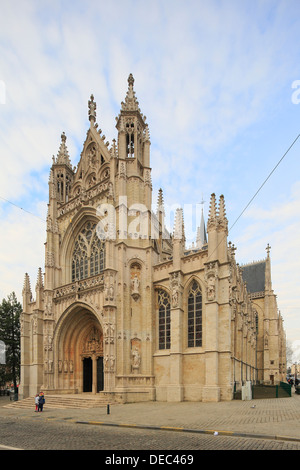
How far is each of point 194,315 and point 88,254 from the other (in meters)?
10.5

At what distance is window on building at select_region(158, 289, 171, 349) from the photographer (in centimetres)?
2388

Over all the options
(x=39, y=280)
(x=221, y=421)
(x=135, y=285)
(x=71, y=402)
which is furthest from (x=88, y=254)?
(x=221, y=421)

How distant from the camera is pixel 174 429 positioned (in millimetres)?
11859

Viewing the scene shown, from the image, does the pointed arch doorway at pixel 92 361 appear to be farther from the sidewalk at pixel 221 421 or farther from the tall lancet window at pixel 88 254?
the sidewalk at pixel 221 421

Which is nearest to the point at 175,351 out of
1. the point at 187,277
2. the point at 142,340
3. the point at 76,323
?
the point at 142,340

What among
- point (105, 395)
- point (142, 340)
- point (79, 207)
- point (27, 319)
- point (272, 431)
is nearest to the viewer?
point (272, 431)

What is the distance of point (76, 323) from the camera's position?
28.2 metres

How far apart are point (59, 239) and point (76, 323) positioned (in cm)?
750

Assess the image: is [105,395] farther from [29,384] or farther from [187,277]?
[29,384]

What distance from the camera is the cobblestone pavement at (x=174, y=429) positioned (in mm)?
9633

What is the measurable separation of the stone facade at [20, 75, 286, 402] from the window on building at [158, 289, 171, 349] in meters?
0.07

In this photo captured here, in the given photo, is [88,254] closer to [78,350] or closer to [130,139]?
[78,350]

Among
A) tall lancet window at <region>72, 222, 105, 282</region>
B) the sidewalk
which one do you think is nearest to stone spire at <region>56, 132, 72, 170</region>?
tall lancet window at <region>72, 222, 105, 282</region>

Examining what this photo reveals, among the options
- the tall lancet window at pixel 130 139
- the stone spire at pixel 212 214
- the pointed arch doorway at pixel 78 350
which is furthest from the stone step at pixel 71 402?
the tall lancet window at pixel 130 139
